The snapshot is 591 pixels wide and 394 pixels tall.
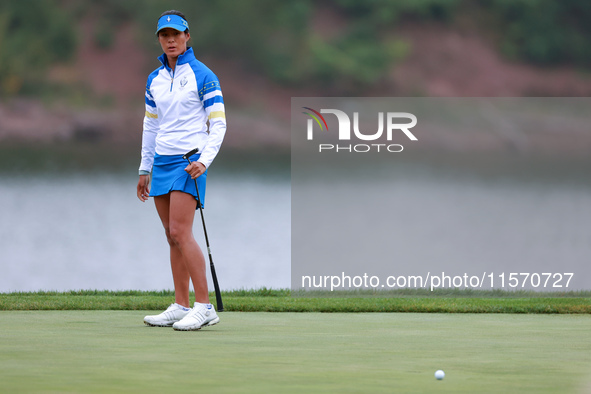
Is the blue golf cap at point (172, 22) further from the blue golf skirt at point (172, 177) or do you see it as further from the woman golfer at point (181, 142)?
the blue golf skirt at point (172, 177)

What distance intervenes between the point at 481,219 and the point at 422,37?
335cm

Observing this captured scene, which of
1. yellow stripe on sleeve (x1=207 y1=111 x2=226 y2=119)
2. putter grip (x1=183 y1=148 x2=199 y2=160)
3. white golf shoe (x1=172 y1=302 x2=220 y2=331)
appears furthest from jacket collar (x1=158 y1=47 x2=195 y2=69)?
white golf shoe (x1=172 y1=302 x2=220 y2=331)

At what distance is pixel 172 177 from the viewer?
452cm

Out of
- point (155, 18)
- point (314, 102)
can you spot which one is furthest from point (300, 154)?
point (155, 18)

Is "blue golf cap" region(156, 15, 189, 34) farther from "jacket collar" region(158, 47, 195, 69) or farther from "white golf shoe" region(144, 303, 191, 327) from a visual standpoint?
"white golf shoe" region(144, 303, 191, 327)

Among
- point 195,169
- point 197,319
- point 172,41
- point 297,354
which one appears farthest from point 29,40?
point 297,354

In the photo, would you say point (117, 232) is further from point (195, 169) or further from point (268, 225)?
point (195, 169)

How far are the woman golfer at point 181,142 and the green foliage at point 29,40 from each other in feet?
20.4

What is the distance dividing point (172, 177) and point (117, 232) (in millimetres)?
5339

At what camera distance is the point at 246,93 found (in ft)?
35.1

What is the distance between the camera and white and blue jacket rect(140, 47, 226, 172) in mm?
4520

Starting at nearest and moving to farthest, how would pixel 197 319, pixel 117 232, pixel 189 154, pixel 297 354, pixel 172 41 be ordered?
pixel 297 354 → pixel 197 319 → pixel 189 154 → pixel 172 41 → pixel 117 232

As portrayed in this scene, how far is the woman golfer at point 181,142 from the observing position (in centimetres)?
448

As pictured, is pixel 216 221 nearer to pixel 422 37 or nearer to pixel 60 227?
pixel 60 227
